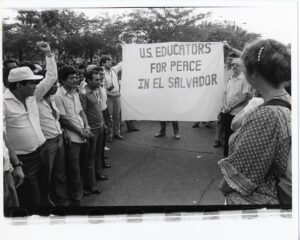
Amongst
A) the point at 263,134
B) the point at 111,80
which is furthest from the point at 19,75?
the point at 111,80

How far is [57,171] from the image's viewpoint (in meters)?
3.37

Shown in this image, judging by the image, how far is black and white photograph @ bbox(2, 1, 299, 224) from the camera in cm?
175

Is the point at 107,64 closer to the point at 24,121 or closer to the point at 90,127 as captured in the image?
the point at 90,127

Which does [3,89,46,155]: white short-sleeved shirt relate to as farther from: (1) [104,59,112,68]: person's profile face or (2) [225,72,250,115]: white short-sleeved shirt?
(2) [225,72,250,115]: white short-sleeved shirt

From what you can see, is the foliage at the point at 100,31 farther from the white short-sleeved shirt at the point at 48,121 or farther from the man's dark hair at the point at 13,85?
the white short-sleeved shirt at the point at 48,121

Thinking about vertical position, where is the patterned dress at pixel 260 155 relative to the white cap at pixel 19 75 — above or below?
below

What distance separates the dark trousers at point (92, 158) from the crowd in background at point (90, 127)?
1 centimetres

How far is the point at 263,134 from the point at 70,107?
224 cm

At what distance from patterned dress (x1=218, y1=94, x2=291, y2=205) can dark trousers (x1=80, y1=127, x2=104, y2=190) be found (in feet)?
6.66

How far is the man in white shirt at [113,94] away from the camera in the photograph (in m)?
4.62

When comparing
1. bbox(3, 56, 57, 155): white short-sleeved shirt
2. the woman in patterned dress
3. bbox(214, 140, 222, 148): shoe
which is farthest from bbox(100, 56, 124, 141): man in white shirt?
the woman in patterned dress

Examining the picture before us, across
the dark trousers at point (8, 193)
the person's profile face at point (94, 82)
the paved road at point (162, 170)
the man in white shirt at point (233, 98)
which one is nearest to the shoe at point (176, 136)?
the paved road at point (162, 170)

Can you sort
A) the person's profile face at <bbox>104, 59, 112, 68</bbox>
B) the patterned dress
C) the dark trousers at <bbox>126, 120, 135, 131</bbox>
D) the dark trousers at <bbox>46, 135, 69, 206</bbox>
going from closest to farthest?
the patterned dress
the dark trousers at <bbox>46, 135, 69, 206</bbox>
the person's profile face at <bbox>104, 59, 112, 68</bbox>
the dark trousers at <bbox>126, 120, 135, 131</bbox>

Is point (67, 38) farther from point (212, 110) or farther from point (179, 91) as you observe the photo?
point (212, 110)
